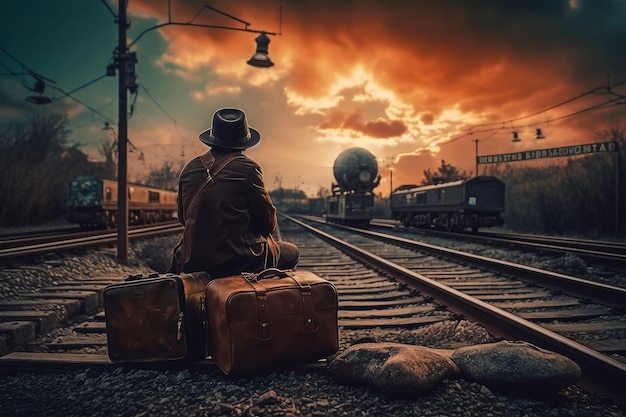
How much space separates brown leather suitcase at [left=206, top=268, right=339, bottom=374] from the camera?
2334 millimetres

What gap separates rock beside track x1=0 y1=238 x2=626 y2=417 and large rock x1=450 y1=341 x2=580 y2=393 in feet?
0.20

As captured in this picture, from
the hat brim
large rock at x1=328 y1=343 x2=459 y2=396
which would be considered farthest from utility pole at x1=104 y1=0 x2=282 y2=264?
large rock at x1=328 y1=343 x2=459 y2=396

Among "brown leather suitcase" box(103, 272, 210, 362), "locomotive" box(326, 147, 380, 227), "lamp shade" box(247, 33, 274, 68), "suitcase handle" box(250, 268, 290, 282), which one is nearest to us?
"brown leather suitcase" box(103, 272, 210, 362)

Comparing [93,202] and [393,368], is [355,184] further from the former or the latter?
[393,368]

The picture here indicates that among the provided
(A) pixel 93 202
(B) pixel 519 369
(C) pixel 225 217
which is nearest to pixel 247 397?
(C) pixel 225 217

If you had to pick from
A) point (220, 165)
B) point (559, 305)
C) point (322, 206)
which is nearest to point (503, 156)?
point (559, 305)

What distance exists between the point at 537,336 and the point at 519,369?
0.94m

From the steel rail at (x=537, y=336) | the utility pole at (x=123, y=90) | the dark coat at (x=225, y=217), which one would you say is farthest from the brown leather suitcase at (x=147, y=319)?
the utility pole at (x=123, y=90)

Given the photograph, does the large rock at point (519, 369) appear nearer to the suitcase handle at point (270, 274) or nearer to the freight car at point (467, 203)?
the suitcase handle at point (270, 274)

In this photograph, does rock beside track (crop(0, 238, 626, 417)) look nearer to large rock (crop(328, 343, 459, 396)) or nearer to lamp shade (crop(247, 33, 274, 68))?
large rock (crop(328, 343, 459, 396))

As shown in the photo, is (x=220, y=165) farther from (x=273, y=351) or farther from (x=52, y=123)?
Result: (x=52, y=123)

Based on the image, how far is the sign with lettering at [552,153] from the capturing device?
17.7m

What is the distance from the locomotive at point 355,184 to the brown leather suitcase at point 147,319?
19.2 meters

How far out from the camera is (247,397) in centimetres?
225
